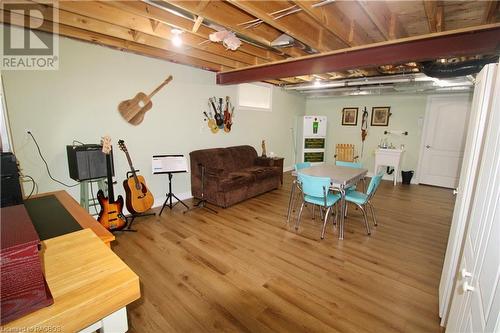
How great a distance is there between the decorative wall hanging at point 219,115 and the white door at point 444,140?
4.83 metres

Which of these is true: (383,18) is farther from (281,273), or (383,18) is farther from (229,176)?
(229,176)

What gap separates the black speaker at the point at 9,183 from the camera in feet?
5.09

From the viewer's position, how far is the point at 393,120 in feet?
20.2

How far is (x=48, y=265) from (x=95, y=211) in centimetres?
296

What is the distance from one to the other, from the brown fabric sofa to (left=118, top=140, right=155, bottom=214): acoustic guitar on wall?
3.52 feet

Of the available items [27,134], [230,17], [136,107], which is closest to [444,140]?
[230,17]

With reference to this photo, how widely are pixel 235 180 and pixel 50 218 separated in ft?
9.10

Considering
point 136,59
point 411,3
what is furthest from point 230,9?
point 136,59

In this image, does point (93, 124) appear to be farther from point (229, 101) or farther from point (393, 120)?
point (393, 120)

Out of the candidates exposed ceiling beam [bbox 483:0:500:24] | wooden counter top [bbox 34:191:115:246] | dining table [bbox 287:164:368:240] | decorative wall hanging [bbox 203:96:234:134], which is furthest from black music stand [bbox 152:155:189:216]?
exposed ceiling beam [bbox 483:0:500:24]

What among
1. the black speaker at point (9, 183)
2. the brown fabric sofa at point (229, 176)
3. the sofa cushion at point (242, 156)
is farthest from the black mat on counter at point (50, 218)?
the sofa cushion at point (242, 156)

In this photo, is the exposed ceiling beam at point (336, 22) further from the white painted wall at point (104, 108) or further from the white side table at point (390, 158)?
the white side table at point (390, 158)

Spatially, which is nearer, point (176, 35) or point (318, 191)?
point (176, 35)

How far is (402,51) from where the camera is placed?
264 cm
